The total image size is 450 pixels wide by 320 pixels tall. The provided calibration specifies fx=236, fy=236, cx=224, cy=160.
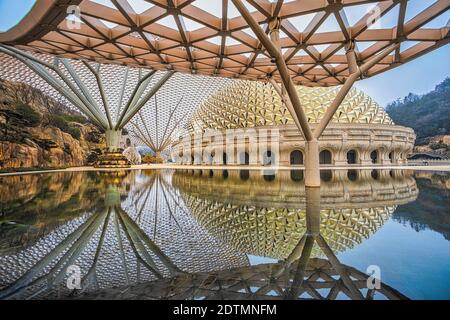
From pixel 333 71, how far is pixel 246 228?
1522cm

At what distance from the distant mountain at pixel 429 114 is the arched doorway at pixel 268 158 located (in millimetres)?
61482

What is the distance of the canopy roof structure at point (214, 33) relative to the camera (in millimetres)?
9398

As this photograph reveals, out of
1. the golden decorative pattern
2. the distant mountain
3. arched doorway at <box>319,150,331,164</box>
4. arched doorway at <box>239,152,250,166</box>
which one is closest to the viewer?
the golden decorative pattern


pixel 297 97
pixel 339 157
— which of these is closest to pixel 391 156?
pixel 339 157

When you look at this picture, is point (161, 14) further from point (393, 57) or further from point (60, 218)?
point (393, 57)

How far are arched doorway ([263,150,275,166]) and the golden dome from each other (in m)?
5.36

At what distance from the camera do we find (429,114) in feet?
273

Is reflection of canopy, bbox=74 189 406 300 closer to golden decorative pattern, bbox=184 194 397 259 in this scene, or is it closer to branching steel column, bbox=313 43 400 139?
golden decorative pattern, bbox=184 194 397 259

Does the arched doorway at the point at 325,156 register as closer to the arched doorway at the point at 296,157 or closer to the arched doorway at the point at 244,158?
the arched doorway at the point at 296,157

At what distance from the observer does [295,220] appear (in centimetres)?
546

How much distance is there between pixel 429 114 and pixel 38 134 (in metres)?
111

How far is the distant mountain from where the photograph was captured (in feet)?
237

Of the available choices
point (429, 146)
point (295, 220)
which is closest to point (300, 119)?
point (295, 220)

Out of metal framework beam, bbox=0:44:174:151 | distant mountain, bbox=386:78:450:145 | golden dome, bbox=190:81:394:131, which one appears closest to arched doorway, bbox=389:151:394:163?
golden dome, bbox=190:81:394:131
